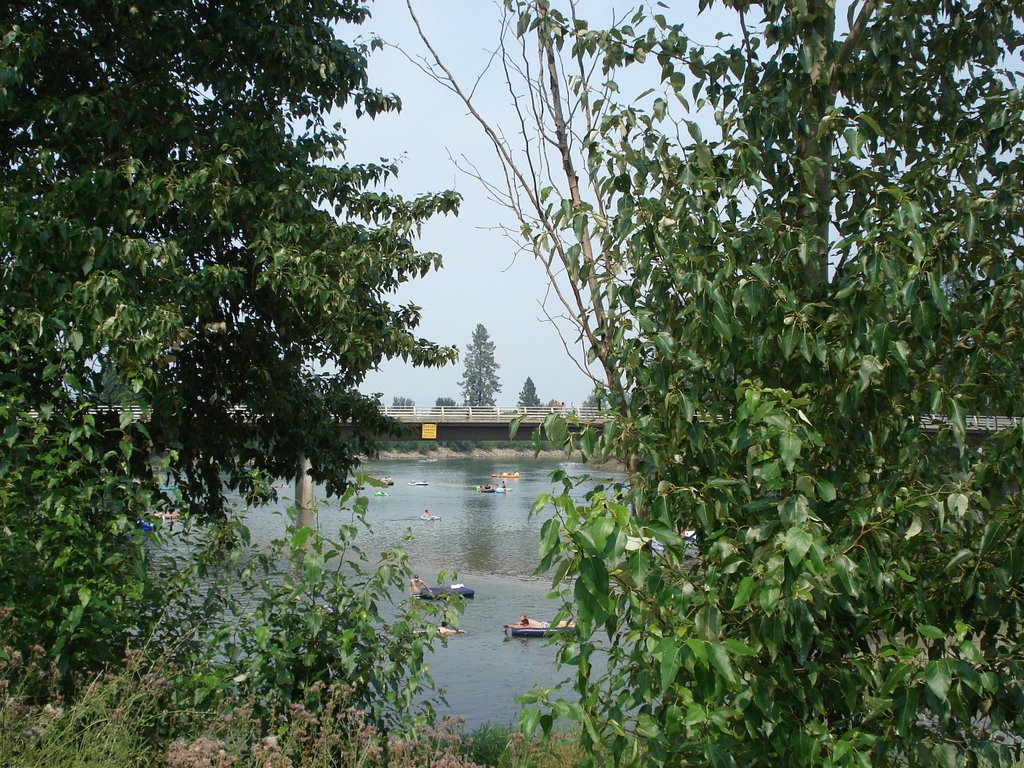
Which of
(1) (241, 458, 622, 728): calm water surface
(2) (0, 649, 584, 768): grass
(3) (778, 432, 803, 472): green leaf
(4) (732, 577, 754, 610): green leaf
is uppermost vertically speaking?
(3) (778, 432, 803, 472): green leaf

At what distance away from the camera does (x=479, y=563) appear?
111 feet

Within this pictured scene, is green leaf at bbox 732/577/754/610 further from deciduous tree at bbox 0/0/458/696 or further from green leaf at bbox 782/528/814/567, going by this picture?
deciduous tree at bbox 0/0/458/696

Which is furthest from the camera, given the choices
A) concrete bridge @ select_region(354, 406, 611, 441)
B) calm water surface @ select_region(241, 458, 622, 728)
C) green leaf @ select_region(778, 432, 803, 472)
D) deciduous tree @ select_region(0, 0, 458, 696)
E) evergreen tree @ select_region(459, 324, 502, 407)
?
evergreen tree @ select_region(459, 324, 502, 407)

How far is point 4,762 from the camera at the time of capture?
12.1 ft

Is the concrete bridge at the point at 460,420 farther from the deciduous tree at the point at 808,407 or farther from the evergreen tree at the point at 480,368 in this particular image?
the evergreen tree at the point at 480,368

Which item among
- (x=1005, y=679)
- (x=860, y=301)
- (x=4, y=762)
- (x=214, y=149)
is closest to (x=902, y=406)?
(x=860, y=301)

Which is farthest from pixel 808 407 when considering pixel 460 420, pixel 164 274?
pixel 460 420

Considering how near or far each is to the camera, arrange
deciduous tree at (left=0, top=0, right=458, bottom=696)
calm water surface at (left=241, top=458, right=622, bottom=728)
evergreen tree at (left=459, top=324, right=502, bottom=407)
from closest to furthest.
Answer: deciduous tree at (left=0, top=0, right=458, bottom=696) < calm water surface at (left=241, top=458, right=622, bottom=728) < evergreen tree at (left=459, top=324, right=502, bottom=407)

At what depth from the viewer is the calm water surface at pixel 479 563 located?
16.1 meters

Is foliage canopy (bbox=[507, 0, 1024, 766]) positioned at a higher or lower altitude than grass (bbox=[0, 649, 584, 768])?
higher

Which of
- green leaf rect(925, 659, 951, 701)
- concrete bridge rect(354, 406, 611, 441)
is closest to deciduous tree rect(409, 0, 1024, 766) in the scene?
green leaf rect(925, 659, 951, 701)

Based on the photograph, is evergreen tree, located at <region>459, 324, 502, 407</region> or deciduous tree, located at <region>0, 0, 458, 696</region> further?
evergreen tree, located at <region>459, 324, 502, 407</region>

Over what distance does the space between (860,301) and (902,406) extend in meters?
0.43

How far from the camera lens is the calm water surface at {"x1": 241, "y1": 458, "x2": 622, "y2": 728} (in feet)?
52.9
